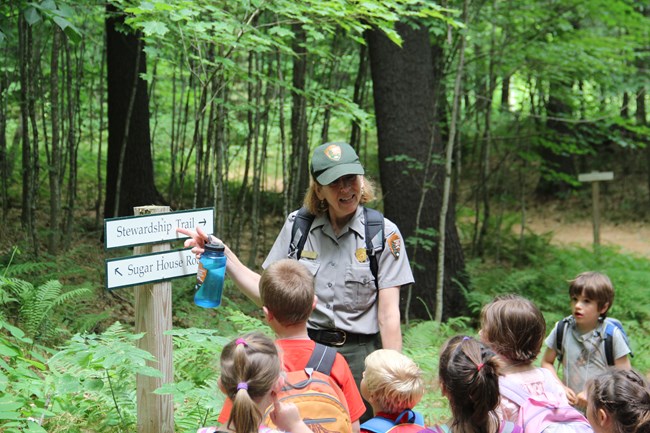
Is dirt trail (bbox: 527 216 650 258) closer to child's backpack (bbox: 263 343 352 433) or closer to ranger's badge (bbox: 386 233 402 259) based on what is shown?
ranger's badge (bbox: 386 233 402 259)

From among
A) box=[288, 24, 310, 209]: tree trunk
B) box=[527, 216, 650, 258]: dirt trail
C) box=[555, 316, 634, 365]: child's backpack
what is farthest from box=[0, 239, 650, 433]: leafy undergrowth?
box=[527, 216, 650, 258]: dirt trail

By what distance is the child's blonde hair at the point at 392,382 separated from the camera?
2455 mm

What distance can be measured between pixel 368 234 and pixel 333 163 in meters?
0.39

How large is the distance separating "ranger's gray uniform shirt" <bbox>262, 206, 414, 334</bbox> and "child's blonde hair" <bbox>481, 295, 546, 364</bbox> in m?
0.44

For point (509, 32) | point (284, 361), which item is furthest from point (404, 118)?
point (284, 361)

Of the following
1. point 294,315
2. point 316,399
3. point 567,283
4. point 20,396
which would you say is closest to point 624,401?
point 316,399

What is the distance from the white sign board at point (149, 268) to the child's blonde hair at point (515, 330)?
4.91ft

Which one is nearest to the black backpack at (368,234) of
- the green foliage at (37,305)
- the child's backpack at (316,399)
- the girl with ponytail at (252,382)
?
the child's backpack at (316,399)

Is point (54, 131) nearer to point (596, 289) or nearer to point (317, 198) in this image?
point (317, 198)

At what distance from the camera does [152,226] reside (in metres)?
3.14

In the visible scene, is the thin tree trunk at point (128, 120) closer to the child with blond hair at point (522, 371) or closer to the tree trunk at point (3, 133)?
the tree trunk at point (3, 133)

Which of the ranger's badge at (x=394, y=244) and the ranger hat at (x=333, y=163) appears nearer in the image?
the ranger hat at (x=333, y=163)

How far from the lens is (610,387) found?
2340 millimetres

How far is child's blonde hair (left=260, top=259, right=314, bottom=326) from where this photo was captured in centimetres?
257
